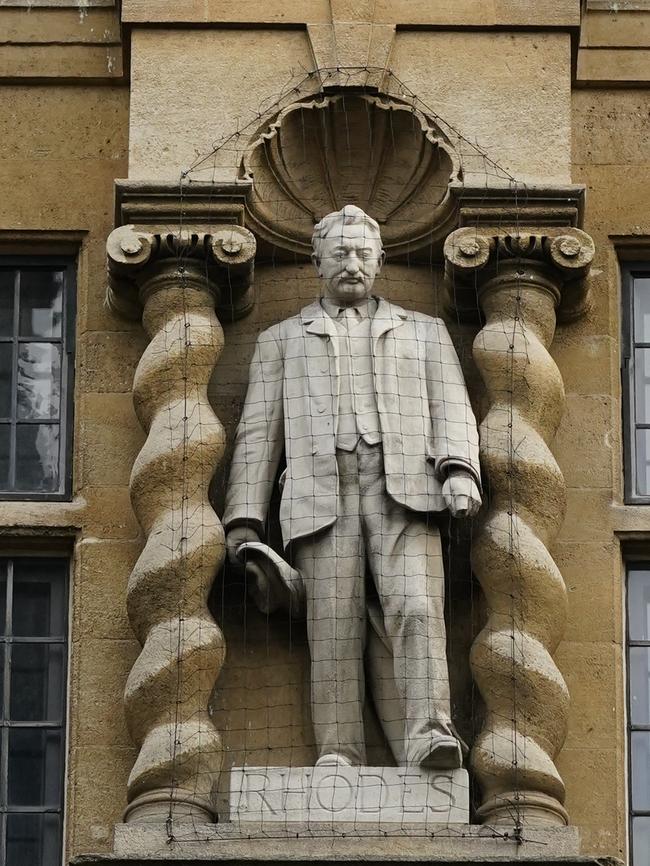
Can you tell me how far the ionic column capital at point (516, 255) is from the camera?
14586mm

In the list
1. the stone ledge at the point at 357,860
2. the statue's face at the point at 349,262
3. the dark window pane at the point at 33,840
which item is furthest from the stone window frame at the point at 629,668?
the dark window pane at the point at 33,840

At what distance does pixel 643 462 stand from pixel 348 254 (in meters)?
1.41

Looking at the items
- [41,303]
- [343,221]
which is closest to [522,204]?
[343,221]

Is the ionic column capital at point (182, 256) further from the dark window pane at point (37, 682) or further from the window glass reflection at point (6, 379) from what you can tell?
the dark window pane at point (37, 682)

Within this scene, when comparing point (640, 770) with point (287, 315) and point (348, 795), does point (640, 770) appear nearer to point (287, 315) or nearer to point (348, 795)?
point (348, 795)

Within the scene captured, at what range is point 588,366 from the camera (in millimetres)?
14836

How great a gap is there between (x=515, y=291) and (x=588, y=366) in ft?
1.50

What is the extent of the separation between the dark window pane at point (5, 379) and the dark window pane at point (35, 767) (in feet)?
4.31

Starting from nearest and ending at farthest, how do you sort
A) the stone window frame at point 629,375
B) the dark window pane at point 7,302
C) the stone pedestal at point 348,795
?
the stone pedestal at point 348,795, the stone window frame at point 629,375, the dark window pane at point 7,302

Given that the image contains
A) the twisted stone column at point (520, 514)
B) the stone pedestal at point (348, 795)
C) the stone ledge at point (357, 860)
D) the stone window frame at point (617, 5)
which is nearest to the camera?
the stone ledge at point (357, 860)

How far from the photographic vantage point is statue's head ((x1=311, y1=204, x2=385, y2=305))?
14516 millimetres

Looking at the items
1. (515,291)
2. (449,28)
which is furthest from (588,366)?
(449,28)

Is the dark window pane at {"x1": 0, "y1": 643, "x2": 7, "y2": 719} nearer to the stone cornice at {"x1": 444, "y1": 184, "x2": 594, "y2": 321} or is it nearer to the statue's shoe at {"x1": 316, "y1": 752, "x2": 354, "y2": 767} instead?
the statue's shoe at {"x1": 316, "y1": 752, "x2": 354, "y2": 767}

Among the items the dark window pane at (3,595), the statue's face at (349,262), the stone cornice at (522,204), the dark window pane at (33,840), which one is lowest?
the dark window pane at (33,840)
